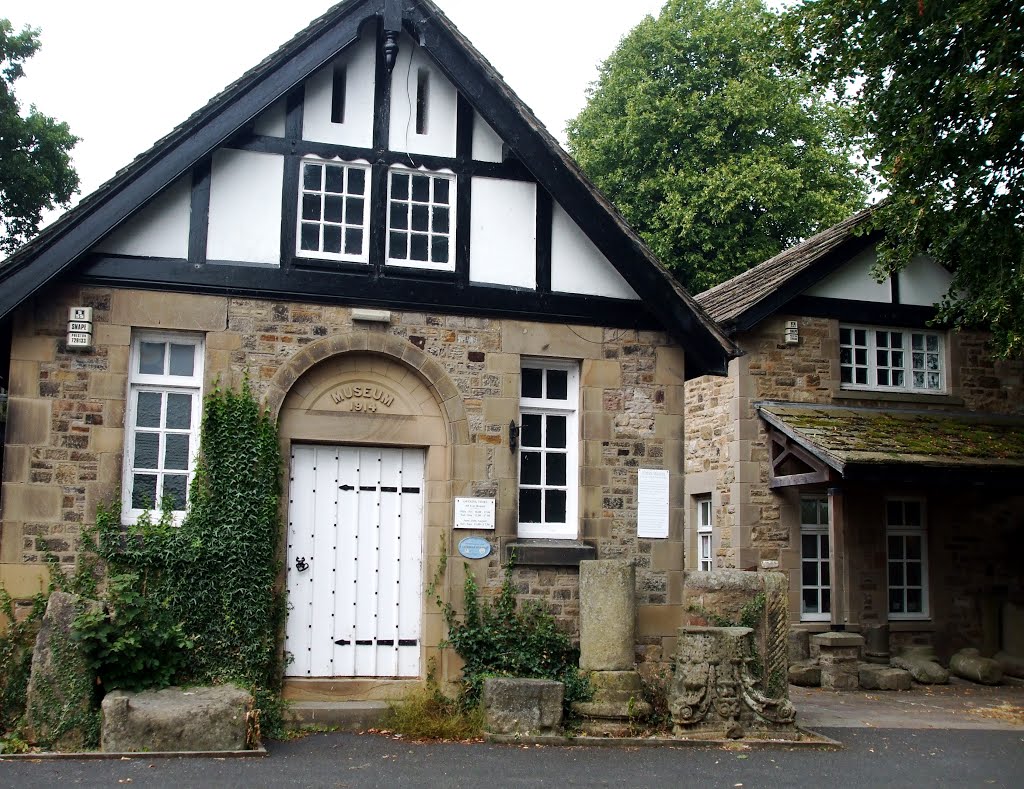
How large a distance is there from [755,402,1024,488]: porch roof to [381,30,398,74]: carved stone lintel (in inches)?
285

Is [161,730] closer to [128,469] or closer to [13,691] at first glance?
[13,691]

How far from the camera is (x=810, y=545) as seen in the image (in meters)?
16.6

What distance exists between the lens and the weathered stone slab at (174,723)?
8.48 m

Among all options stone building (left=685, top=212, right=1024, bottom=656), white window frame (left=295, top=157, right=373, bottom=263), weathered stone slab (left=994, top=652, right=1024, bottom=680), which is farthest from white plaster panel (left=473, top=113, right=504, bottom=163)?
weathered stone slab (left=994, top=652, right=1024, bottom=680)

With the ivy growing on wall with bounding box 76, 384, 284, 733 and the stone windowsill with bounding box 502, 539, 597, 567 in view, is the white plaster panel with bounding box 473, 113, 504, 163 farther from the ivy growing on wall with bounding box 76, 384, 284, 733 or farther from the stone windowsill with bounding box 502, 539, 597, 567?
the stone windowsill with bounding box 502, 539, 597, 567

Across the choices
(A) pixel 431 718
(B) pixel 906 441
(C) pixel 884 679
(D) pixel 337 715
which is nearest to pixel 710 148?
(B) pixel 906 441

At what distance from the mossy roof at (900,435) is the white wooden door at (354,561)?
597 centimetres

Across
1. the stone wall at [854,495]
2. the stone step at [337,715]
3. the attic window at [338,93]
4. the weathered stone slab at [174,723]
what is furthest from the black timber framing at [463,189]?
the stone wall at [854,495]

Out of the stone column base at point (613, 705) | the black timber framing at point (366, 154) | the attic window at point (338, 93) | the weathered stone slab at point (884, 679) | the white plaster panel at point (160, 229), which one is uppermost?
the attic window at point (338, 93)

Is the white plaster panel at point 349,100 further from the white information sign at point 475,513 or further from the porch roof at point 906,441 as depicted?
the porch roof at point 906,441

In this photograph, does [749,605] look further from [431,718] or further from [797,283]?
[797,283]

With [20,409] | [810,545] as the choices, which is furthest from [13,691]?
[810,545]

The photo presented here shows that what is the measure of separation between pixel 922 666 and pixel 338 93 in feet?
35.2

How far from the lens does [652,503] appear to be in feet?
37.5
